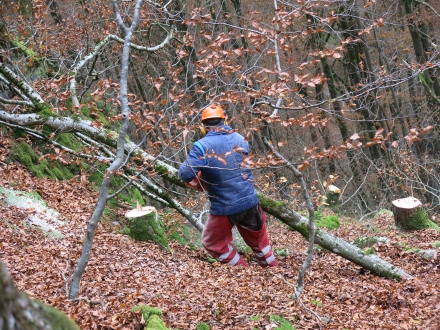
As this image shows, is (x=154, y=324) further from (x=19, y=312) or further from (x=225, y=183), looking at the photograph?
(x=225, y=183)

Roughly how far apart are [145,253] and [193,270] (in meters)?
0.87

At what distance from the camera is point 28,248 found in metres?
5.76

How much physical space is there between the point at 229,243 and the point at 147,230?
59.7 inches

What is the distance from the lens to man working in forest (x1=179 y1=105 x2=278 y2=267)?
20.6 feet

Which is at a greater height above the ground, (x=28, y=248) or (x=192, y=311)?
(x=28, y=248)

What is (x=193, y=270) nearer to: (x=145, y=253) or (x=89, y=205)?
(x=145, y=253)

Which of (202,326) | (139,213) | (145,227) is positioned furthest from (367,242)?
(202,326)

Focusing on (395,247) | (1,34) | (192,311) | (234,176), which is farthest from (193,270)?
(1,34)

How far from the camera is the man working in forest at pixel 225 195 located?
6266 mm

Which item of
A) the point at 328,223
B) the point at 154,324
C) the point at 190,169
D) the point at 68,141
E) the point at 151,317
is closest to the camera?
the point at 154,324

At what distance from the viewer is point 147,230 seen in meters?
7.76

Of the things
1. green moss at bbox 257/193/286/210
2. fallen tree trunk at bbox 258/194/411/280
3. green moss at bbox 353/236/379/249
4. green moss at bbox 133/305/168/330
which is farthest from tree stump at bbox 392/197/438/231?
green moss at bbox 133/305/168/330

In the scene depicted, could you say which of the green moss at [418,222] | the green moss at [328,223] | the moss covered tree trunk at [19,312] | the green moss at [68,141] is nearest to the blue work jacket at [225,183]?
the green moss at [328,223]

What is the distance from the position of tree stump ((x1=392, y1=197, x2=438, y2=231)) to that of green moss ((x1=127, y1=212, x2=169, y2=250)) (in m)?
4.94
